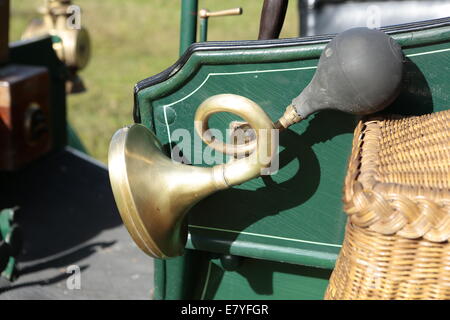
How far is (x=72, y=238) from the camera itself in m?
2.39

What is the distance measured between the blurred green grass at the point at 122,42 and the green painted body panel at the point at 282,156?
7.59 feet

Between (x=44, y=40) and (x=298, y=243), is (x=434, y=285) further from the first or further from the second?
(x=44, y=40)

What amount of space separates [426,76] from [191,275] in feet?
2.36

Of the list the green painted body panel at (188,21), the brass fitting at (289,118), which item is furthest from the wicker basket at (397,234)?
the green painted body panel at (188,21)

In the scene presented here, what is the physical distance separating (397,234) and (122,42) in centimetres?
627

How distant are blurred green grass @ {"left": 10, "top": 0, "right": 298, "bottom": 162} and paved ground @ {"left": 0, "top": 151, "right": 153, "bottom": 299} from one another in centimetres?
99

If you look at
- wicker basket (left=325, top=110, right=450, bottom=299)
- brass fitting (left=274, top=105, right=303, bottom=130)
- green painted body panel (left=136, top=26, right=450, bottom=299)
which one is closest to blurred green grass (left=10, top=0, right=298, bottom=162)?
green painted body panel (left=136, top=26, right=450, bottom=299)

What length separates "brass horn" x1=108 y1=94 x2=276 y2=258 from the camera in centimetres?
118

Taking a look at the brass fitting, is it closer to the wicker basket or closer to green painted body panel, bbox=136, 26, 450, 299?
green painted body panel, bbox=136, 26, 450, 299

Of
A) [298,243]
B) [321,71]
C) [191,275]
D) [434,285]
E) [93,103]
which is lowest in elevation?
[93,103]

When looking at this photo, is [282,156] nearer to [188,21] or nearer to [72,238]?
[188,21]

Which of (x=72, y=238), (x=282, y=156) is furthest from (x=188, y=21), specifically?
(x=72, y=238)

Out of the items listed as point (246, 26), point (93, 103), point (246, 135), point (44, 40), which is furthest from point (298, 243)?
point (246, 26)

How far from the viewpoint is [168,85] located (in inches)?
52.9
